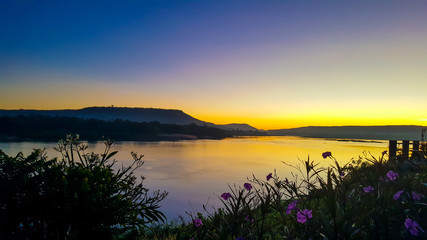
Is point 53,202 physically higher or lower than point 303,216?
lower

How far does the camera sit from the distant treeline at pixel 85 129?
167 feet

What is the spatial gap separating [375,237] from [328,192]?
72cm

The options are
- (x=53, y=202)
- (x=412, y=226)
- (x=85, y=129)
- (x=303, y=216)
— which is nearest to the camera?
(x=412, y=226)

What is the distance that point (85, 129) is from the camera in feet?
196

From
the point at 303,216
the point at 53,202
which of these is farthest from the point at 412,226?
the point at 53,202

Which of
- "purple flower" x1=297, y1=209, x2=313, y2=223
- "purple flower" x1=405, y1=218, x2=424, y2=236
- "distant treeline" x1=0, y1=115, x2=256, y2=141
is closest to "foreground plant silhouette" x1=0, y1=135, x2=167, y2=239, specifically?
"purple flower" x1=297, y1=209, x2=313, y2=223

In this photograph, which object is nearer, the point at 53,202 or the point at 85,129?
the point at 53,202

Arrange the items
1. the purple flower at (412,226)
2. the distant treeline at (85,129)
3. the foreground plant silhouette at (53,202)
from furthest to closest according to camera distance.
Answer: the distant treeline at (85,129), the foreground plant silhouette at (53,202), the purple flower at (412,226)

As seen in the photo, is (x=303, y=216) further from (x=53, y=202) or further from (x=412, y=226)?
(x=53, y=202)

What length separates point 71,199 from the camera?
148 inches

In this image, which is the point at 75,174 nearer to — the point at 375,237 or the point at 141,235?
the point at 141,235

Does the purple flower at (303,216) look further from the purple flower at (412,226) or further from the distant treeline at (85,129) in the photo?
the distant treeline at (85,129)

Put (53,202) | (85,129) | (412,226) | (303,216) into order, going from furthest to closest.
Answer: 1. (85,129)
2. (53,202)
3. (303,216)
4. (412,226)

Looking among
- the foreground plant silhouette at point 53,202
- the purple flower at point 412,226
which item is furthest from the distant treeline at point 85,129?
the purple flower at point 412,226
